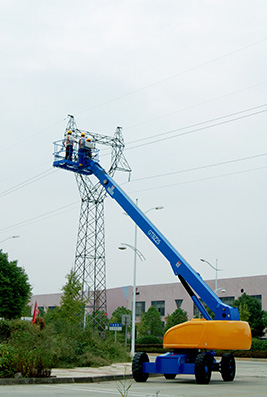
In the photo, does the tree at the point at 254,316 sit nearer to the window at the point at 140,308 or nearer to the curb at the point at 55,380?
the window at the point at 140,308

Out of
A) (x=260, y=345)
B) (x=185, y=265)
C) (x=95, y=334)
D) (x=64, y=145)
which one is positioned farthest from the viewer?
(x=260, y=345)

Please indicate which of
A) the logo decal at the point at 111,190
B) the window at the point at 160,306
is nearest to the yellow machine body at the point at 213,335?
the logo decal at the point at 111,190

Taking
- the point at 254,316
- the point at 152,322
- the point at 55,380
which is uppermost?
the point at 254,316

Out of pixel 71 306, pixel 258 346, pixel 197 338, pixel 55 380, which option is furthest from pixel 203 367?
pixel 258 346

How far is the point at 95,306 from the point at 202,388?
71.3 ft

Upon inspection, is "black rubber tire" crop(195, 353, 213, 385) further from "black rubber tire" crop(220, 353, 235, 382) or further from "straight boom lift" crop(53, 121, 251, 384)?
"black rubber tire" crop(220, 353, 235, 382)

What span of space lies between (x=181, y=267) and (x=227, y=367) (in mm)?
3433

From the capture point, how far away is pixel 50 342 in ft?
68.4

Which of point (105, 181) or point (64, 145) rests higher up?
point (64, 145)

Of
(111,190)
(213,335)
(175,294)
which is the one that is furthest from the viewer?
(175,294)

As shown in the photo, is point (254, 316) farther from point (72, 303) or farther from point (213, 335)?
point (213, 335)

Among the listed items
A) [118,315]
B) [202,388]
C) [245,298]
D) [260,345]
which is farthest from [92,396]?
[118,315]

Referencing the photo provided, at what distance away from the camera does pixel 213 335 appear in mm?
15375

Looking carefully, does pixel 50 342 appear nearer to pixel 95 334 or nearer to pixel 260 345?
pixel 95 334
